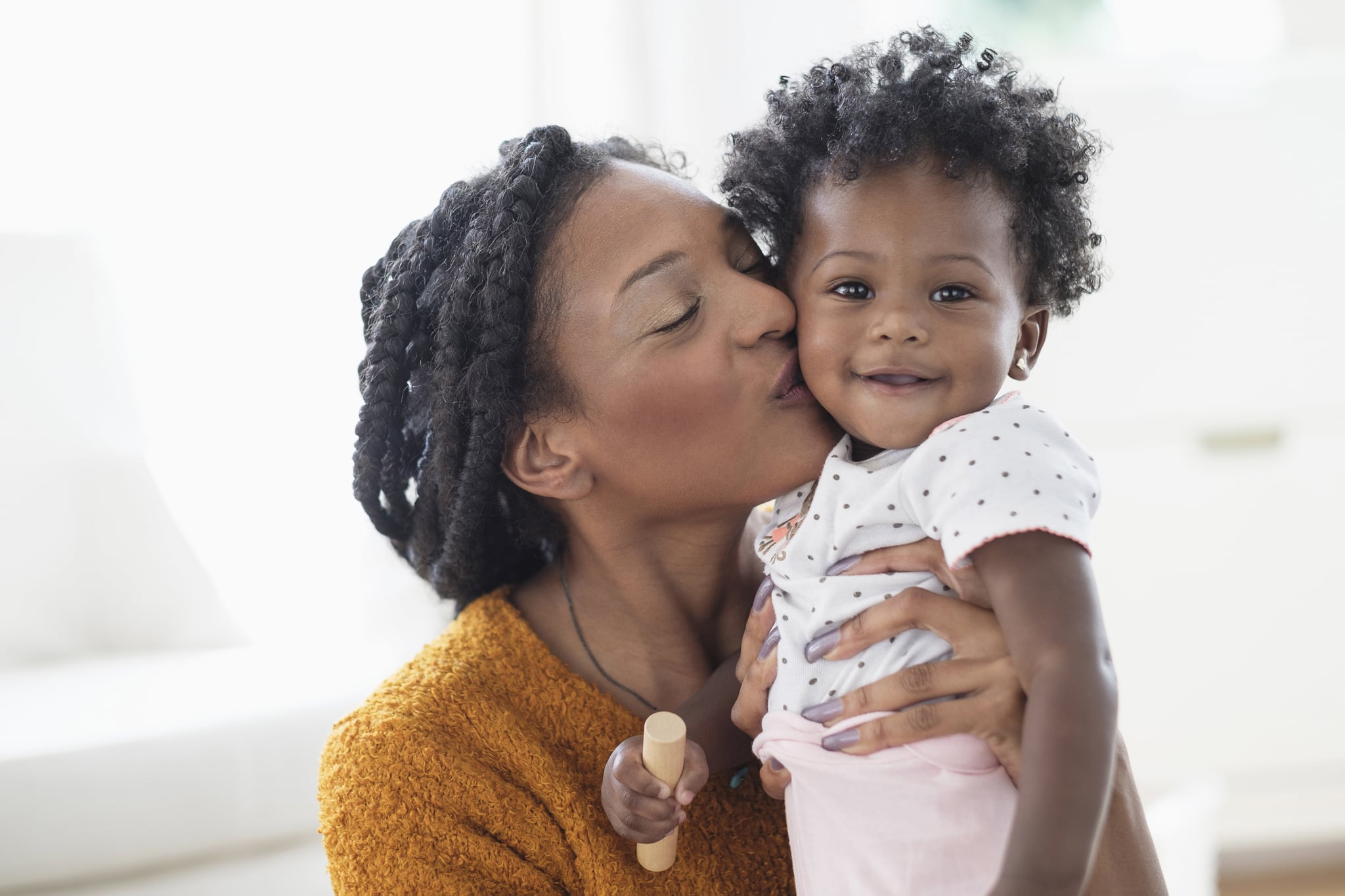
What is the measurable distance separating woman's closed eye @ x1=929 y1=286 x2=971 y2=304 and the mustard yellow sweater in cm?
57

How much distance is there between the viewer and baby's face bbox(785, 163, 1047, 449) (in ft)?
3.25

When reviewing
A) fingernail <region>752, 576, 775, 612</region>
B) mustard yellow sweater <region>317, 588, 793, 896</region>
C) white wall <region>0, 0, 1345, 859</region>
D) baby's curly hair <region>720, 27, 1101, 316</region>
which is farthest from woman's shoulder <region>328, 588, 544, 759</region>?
white wall <region>0, 0, 1345, 859</region>

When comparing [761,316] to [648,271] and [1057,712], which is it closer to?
[648,271]

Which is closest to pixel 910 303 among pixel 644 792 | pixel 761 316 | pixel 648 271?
pixel 761 316

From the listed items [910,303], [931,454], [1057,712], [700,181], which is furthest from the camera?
[700,181]

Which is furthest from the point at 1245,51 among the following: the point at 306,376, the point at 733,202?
the point at 306,376

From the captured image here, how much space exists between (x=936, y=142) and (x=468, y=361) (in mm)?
526

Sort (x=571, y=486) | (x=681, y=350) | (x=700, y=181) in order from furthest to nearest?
(x=700, y=181)
(x=571, y=486)
(x=681, y=350)

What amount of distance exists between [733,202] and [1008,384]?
5.48 feet

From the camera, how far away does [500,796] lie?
1.14 m

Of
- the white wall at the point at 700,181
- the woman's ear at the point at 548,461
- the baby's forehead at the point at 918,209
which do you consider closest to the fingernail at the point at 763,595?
the woman's ear at the point at 548,461

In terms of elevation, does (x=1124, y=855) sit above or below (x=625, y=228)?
below

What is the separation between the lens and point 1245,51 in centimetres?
273

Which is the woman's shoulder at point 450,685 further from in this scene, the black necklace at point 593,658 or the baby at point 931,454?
the baby at point 931,454
